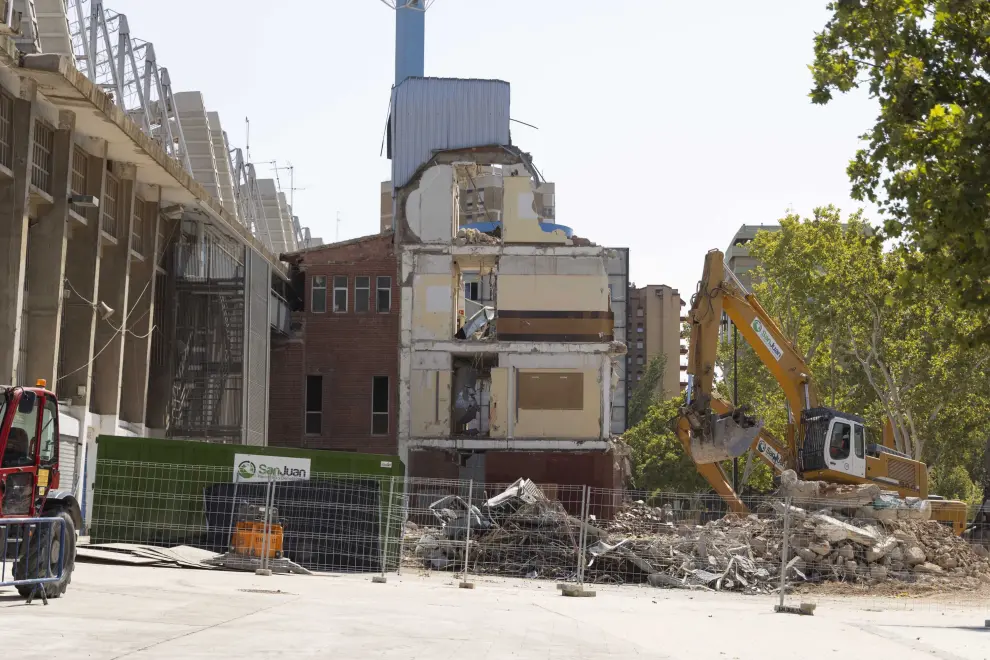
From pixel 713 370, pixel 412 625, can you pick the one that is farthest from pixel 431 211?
pixel 412 625

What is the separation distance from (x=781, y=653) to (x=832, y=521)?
46.4 ft

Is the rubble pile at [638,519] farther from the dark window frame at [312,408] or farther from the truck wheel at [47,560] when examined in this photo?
the truck wheel at [47,560]

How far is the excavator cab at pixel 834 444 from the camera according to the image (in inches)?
1212

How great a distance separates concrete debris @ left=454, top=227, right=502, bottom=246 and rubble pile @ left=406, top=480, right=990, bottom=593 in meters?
20.8

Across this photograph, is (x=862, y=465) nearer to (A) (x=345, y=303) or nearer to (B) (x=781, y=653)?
(B) (x=781, y=653)

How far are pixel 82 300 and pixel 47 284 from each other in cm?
229

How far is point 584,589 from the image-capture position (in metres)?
21.3

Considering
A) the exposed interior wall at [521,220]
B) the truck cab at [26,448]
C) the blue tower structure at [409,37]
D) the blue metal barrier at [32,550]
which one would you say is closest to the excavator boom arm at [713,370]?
the exposed interior wall at [521,220]

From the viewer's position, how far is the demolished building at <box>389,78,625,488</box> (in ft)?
153

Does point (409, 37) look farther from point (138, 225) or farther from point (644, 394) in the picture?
A: point (644, 394)

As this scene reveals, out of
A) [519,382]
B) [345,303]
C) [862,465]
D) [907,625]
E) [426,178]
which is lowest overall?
[907,625]

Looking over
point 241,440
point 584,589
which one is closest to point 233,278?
point 241,440

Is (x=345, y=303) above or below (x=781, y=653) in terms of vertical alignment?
above

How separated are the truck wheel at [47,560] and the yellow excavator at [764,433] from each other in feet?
60.0
